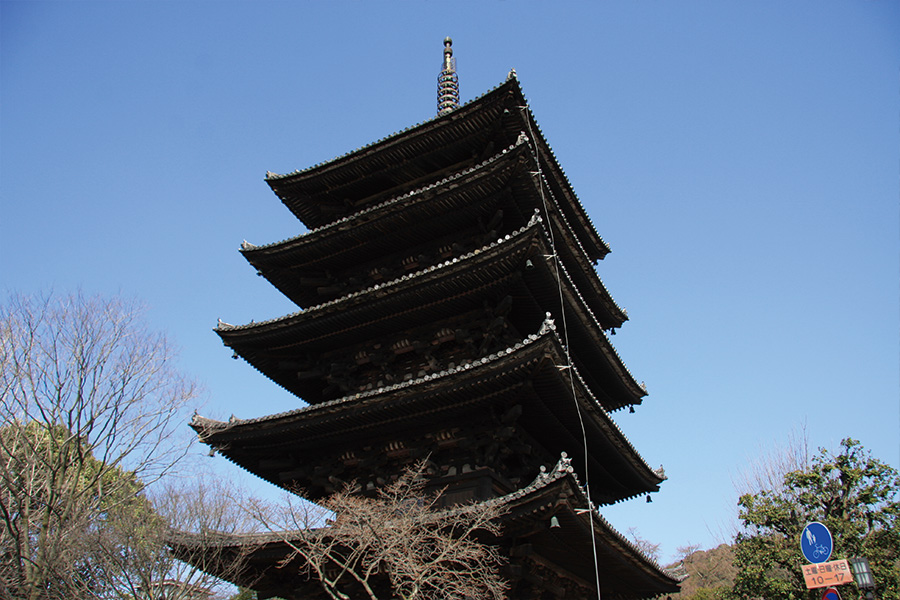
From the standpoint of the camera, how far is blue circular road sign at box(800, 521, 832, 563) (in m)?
8.20

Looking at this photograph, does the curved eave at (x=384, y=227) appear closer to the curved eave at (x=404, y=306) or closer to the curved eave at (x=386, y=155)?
the curved eave at (x=386, y=155)

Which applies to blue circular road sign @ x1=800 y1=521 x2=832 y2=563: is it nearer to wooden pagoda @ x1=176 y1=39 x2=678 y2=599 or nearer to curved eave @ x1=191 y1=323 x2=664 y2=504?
wooden pagoda @ x1=176 y1=39 x2=678 y2=599

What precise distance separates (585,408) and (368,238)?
23.6 ft

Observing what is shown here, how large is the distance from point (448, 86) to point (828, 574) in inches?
707

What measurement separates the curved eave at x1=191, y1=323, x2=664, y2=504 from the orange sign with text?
4.87m

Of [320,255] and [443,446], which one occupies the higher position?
[320,255]

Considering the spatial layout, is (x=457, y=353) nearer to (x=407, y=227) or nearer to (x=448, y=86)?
(x=407, y=227)

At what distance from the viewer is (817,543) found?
8305mm

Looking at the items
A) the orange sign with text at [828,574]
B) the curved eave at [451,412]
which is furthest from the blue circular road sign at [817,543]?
the curved eave at [451,412]

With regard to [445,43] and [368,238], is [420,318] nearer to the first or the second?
[368,238]

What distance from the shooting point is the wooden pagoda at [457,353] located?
38.0 feet

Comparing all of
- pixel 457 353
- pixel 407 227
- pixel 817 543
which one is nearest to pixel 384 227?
pixel 407 227

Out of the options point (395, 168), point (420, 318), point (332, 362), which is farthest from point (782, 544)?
point (395, 168)

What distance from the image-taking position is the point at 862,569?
8.91 metres
